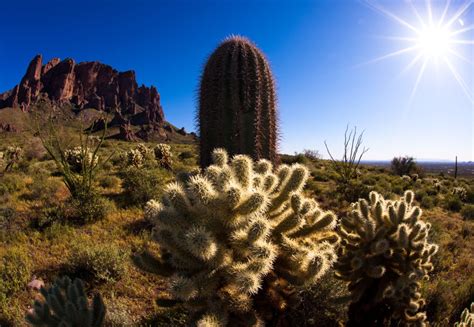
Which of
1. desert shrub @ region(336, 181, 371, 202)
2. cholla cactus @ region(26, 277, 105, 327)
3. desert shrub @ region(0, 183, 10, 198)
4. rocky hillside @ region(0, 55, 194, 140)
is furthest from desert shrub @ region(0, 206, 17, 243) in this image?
rocky hillside @ region(0, 55, 194, 140)

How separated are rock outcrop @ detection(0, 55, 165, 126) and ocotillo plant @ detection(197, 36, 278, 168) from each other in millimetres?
123116

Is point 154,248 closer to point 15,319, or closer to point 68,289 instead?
point 15,319

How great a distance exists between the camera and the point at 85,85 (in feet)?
469

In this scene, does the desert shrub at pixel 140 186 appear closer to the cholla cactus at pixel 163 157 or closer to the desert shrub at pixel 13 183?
the desert shrub at pixel 13 183

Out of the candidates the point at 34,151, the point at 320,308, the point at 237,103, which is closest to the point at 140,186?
the point at 237,103

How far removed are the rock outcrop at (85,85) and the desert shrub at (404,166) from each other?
107121 millimetres

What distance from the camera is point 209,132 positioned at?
4.70 meters

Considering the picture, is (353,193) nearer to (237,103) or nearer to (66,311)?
(237,103)

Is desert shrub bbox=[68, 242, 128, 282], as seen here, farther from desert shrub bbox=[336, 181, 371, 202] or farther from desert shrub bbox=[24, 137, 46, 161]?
desert shrub bbox=[24, 137, 46, 161]

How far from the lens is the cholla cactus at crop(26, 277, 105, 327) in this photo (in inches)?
91.0

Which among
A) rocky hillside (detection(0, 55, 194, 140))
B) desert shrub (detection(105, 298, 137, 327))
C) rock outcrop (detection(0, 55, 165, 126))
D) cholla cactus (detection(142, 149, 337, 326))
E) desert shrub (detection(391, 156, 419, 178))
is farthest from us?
rock outcrop (detection(0, 55, 165, 126))

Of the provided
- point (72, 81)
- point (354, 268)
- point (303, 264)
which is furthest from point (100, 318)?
point (72, 81)

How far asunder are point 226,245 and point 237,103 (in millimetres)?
2648

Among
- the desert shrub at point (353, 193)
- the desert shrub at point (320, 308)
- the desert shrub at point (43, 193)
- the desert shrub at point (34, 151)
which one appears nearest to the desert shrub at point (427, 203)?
the desert shrub at point (353, 193)
